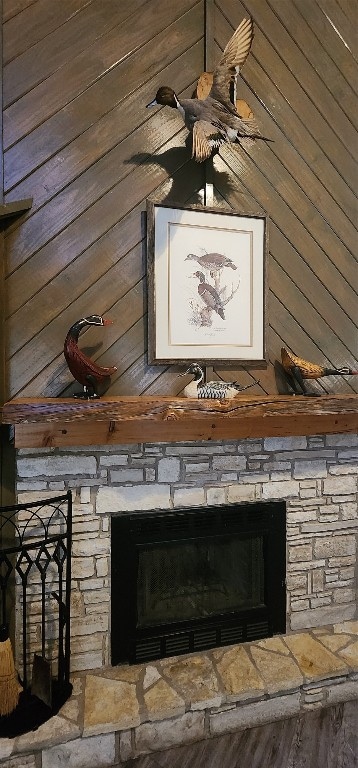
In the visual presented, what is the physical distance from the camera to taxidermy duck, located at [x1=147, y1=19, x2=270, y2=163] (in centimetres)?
188

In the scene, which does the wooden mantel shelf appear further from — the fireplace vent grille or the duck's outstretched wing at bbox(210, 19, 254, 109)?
the duck's outstretched wing at bbox(210, 19, 254, 109)

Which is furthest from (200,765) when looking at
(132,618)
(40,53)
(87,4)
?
(87,4)

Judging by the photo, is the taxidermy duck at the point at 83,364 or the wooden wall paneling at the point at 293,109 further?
the wooden wall paneling at the point at 293,109

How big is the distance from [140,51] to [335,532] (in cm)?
259

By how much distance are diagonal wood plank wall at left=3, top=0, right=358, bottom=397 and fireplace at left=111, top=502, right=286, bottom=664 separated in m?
0.64

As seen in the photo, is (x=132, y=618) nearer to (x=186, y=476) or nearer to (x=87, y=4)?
(x=186, y=476)

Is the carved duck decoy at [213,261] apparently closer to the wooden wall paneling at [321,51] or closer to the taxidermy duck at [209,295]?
the taxidermy duck at [209,295]

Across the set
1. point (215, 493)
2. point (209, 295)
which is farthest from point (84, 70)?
point (215, 493)

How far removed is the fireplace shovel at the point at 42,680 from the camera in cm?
172

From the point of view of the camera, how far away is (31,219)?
6.36 ft

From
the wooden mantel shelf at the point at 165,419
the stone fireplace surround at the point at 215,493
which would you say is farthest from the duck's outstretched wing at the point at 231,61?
the stone fireplace surround at the point at 215,493

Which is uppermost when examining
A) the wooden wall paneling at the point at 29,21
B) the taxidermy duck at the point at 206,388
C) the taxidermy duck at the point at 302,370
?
the wooden wall paneling at the point at 29,21

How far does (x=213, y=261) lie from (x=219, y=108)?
2.17 feet

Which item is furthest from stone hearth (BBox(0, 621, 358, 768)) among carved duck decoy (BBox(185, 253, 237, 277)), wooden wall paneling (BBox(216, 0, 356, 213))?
wooden wall paneling (BBox(216, 0, 356, 213))
